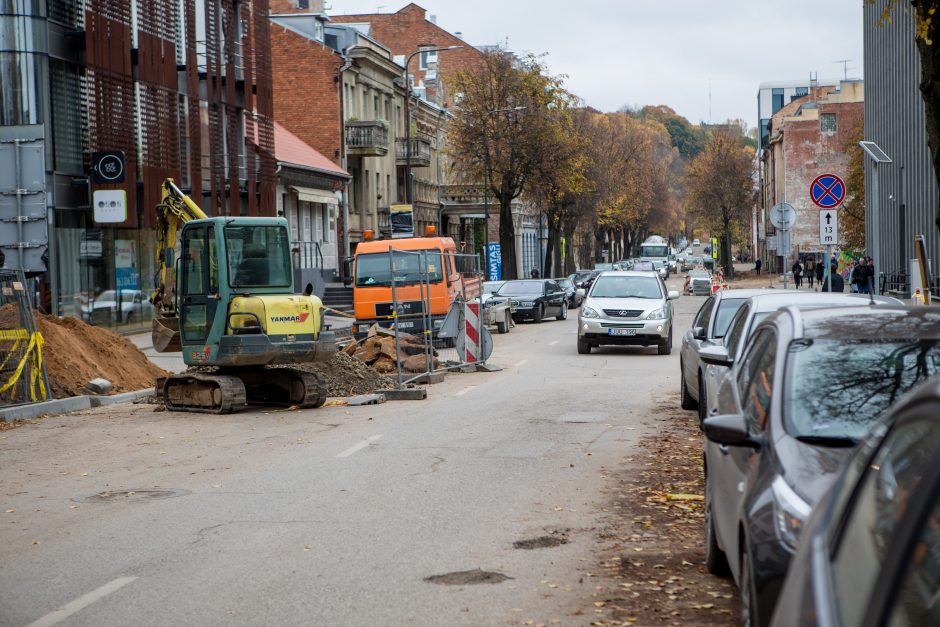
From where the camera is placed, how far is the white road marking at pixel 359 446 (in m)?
12.8

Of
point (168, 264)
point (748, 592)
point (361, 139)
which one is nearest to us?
point (748, 592)

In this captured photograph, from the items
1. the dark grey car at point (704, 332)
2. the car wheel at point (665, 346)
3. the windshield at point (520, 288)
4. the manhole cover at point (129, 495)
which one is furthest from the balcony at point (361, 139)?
the manhole cover at point (129, 495)

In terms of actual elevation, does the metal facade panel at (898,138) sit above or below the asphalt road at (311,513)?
above

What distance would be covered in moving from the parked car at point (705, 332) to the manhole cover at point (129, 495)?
248 inches

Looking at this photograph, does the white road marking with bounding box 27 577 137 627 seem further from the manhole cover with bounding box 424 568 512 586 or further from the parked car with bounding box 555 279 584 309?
the parked car with bounding box 555 279 584 309

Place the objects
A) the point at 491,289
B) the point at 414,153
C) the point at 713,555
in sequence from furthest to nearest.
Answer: the point at 414,153
the point at 491,289
the point at 713,555

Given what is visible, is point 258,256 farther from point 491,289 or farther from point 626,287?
point 491,289

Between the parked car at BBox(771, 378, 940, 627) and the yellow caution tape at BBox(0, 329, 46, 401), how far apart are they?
16.9m

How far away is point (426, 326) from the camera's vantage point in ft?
72.1

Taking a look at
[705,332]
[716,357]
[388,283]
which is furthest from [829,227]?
[716,357]

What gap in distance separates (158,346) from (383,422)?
5.70 m

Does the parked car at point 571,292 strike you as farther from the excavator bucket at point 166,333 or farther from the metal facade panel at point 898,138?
the excavator bucket at point 166,333

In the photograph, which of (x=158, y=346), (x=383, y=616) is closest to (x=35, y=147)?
(x=158, y=346)

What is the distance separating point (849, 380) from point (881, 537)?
325cm
